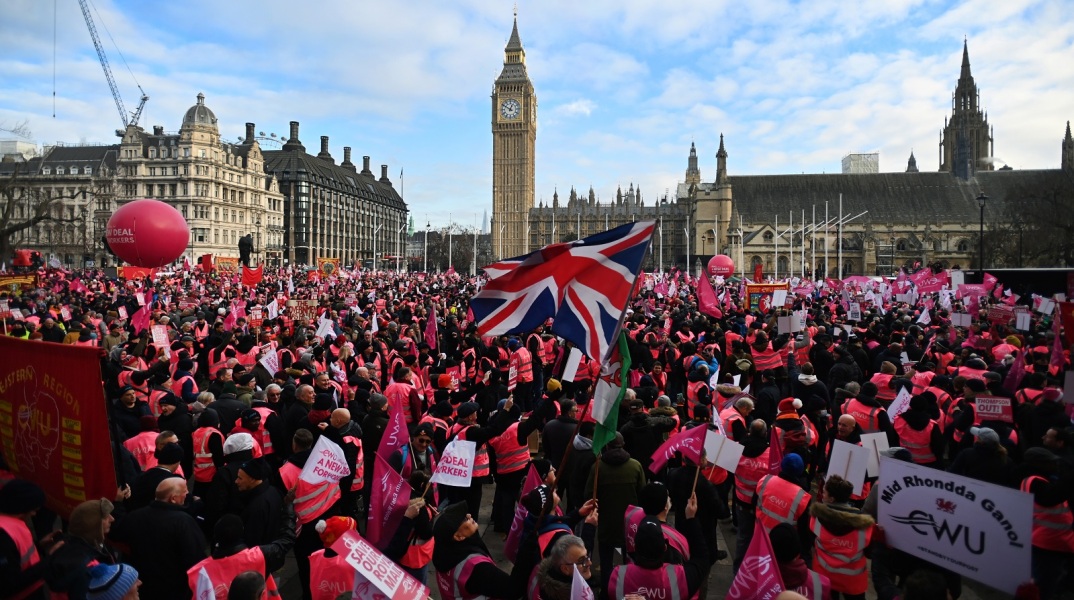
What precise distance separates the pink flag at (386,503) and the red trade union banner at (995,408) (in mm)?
6073

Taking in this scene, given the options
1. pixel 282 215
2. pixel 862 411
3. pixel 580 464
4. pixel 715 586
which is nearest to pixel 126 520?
pixel 580 464

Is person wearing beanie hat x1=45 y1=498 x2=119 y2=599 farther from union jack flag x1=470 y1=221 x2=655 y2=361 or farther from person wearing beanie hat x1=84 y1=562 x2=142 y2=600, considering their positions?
union jack flag x1=470 y1=221 x2=655 y2=361

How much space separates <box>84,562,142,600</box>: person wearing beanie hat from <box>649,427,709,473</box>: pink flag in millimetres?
3458

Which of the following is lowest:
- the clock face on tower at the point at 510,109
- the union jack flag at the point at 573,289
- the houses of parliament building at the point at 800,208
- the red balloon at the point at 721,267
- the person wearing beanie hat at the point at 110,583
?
the person wearing beanie hat at the point at 110,583

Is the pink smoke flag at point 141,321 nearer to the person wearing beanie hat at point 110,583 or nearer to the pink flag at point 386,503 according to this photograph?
the pink flag at point 386,503

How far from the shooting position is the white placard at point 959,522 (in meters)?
3.37

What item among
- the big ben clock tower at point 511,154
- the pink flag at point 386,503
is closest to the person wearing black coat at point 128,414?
the pink flag at point 386,503

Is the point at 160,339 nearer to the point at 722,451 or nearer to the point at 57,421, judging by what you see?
the point at 57,421

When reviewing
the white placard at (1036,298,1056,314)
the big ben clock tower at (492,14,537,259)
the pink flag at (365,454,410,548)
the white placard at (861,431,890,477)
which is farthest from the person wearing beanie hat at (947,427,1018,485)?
the big ben clock tower at (492,14,537,259)

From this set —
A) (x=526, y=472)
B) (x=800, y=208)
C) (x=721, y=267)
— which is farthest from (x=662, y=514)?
(x=800, y=208)

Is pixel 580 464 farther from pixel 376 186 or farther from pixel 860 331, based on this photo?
pixel 376 186

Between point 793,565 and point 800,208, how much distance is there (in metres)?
84.2

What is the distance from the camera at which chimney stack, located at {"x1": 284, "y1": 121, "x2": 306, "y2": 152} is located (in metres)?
89.4

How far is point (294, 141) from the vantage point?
9031 centimetres
